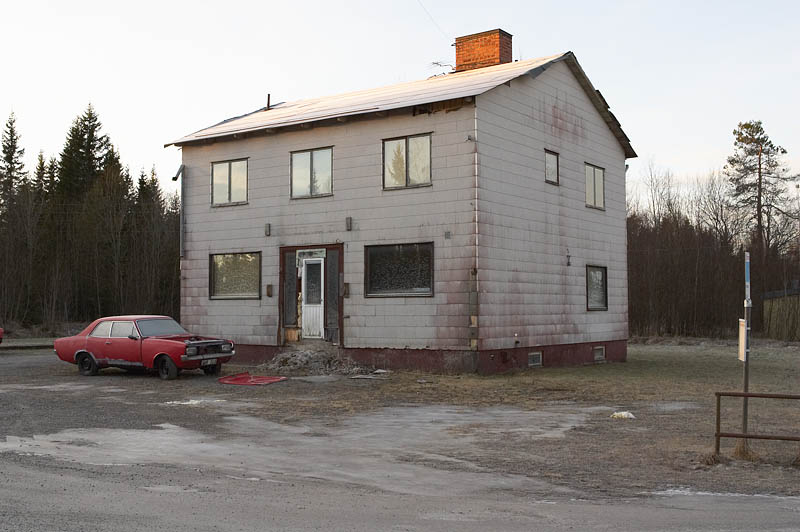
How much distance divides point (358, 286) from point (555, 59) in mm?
8448

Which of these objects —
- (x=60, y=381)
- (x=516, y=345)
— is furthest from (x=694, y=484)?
(x=60, y=381)

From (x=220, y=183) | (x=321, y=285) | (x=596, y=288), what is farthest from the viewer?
(x=596, y=288)

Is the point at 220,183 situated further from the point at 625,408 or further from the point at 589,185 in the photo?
the point at 625,408

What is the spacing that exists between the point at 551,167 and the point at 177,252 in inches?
1315

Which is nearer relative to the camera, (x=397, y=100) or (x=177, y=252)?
(x=397, y=100)

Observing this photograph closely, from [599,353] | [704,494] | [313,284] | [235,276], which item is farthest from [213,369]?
[704,494]

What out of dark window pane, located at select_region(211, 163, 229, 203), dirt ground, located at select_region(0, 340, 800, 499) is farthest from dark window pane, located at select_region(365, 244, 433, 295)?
dark window pane, located at select_region(211, 163, 229, 203)

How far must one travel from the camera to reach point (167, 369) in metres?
19.4

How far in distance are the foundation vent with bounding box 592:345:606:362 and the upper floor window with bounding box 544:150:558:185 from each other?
17.3ft

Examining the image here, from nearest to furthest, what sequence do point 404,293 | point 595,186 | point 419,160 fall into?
1. point 404,293
2. point 419,160
3. point 595,186

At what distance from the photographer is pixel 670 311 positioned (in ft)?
121

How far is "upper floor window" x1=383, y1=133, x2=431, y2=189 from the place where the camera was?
20906 mm

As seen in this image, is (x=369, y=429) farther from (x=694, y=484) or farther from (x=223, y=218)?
(x=223, y=218)

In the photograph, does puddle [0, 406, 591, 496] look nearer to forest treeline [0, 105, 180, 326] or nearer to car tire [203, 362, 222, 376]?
car tire [203, 362, 222, 376]
